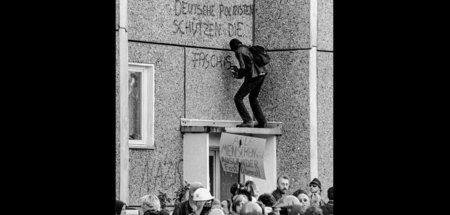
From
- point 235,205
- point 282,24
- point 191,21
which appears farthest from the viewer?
point 282,24

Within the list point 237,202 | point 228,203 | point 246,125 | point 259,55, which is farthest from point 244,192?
point 259,55

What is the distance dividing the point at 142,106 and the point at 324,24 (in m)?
2.88

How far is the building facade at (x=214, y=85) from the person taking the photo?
58.3ft

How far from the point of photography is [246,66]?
1847 cm

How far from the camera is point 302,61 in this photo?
18.8m

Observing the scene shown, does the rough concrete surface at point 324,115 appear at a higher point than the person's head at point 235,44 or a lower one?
lower

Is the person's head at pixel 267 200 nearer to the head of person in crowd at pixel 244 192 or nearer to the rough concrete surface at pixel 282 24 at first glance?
the head of person in crowd at pixel 244 192

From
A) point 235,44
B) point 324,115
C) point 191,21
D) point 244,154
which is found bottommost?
point 244,154

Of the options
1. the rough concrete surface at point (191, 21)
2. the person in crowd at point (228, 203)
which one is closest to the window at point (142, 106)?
the rough concrete surface at point (191, 21)

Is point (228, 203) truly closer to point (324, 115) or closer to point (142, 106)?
point (142, 106)

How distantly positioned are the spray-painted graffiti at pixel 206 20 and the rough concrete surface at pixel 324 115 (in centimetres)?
122

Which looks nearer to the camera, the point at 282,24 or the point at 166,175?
the point at 166,175
